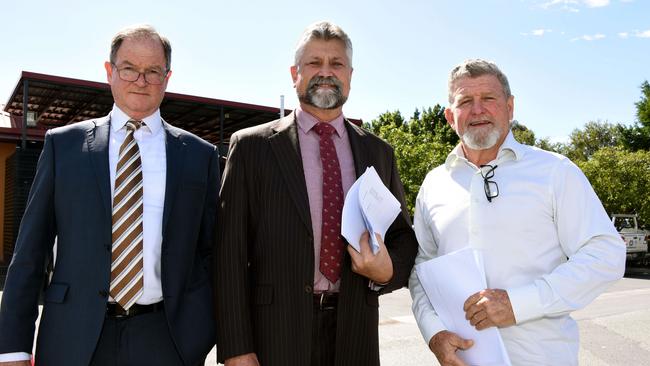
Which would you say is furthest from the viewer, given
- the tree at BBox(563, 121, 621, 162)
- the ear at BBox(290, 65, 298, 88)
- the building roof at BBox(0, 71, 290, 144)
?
the tree at BBox(563, 121, 621, 162)

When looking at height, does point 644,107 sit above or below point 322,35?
above

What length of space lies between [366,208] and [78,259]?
49.9 inches

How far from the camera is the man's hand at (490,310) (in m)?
2.30

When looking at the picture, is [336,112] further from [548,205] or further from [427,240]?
[548,205]

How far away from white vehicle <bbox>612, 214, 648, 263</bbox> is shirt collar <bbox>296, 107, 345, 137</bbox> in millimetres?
18874

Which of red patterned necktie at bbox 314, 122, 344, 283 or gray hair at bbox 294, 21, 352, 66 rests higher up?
gray hair at bbox 294, 21, 352, 66

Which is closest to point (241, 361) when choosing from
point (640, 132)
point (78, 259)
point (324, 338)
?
point (324, 338)

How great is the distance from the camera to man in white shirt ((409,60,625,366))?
7.57 ft

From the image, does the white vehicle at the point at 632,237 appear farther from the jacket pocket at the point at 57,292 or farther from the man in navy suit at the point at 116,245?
the jacket pocket at the point at 57,292

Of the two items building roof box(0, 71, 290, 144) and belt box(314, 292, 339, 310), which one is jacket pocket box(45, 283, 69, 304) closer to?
belt box(314, 292, 339, 310)

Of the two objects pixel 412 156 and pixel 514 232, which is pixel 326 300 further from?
pixel 412 156

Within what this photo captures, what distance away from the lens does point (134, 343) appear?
236 centimetres

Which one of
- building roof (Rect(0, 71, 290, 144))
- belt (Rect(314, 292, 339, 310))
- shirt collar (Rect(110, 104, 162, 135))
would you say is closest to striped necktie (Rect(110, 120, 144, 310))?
shirt collar (Rect(110, 104, 162, 135))

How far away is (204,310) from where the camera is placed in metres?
2.59
